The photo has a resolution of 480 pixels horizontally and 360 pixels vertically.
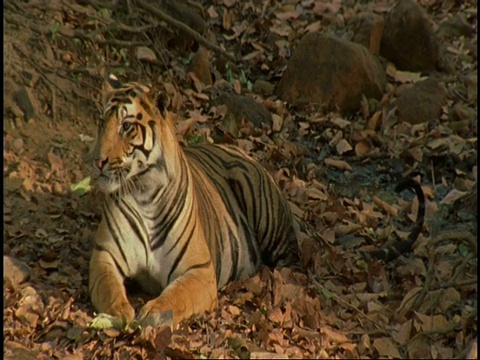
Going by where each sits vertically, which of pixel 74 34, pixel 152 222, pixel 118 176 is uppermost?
pixel 118 176

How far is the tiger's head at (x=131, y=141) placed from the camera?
5.18 metres

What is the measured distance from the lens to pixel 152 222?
18.0 feet

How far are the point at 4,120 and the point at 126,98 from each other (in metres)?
2.28

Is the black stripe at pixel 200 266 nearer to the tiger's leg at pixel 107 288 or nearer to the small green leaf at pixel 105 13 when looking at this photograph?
the tiger's leg at pixel 107 288

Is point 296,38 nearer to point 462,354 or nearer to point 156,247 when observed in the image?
point 156,247

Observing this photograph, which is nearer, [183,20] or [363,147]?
[363,147]

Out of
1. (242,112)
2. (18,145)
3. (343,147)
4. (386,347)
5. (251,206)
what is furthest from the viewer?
(242,112)

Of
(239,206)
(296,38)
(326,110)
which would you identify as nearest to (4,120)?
(239,206)

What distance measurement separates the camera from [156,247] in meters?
5.51

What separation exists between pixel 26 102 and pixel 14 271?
2038 millimetres

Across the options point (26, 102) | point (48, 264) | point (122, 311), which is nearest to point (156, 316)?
point (122, 311)

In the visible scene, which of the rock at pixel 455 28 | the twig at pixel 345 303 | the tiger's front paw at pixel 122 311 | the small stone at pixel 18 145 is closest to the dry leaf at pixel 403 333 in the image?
the twig at pixel 345 303

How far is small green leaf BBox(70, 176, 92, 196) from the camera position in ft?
22.6

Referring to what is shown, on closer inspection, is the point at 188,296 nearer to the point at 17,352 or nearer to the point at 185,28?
the point at 17,352
